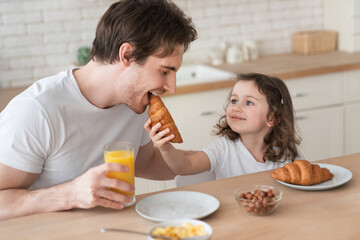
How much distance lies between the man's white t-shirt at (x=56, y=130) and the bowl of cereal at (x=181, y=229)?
0.64m

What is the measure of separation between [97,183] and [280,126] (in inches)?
42.4

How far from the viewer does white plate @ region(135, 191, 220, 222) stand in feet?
4.87

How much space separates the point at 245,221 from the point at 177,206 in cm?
23

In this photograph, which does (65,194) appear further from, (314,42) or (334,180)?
(314,42)

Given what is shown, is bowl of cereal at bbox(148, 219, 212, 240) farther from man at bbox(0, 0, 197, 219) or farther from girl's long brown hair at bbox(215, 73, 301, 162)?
girl's long brown hair at bbox(215, 73, 301, 162)

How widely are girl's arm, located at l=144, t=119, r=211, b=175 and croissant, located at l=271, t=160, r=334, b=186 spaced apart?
15.6 inches

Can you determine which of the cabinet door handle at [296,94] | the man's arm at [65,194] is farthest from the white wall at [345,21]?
the man's arm at [65,194]

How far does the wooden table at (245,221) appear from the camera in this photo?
136cm

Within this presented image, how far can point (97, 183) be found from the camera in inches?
58.4

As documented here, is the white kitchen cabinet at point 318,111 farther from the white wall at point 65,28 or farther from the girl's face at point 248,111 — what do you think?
the girl's face at point 248,111

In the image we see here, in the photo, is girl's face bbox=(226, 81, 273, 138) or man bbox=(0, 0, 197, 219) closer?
man bbox=(0, 0, 197, 219)

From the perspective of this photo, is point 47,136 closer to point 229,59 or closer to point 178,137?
point 178,137

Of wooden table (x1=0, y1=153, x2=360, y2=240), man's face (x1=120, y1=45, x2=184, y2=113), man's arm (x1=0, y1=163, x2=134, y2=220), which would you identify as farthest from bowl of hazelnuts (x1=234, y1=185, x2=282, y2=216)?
man's face (x1=120, y1=45, x2=184, y2=113)

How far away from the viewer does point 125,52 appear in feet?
5.99
